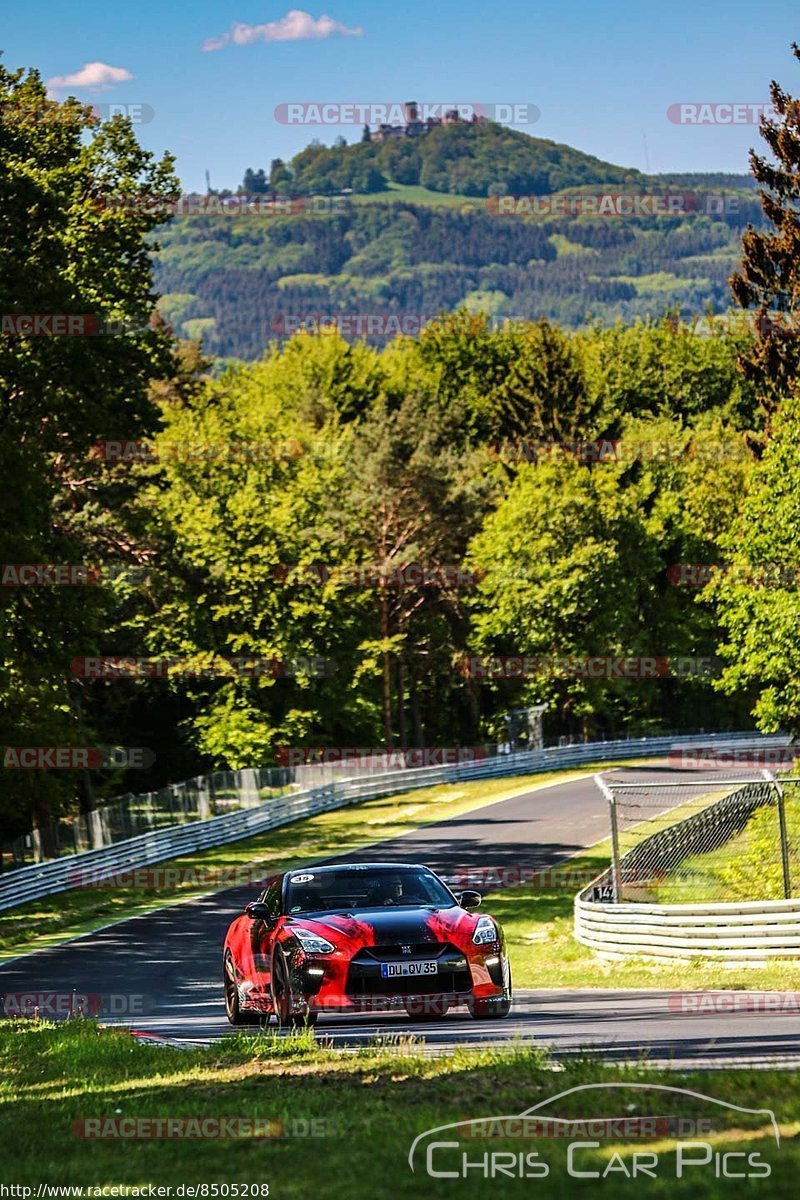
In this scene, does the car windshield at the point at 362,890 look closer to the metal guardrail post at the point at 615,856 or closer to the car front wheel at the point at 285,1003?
A: the car front wheel at the point at 285,1003

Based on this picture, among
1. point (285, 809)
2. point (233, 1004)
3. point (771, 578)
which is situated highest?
point (771, 578)

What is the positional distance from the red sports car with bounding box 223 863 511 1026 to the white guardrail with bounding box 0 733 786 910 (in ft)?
63.5

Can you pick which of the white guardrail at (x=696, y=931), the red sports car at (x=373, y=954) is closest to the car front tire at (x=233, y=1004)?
the red sports car at (x=373, y=954)

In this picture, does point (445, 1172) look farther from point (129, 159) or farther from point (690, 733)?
point (690, 733)

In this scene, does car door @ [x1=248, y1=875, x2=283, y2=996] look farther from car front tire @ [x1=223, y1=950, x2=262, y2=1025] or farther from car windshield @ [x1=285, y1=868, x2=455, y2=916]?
car front tire @ [x1=223, y1=950, x2=262, y2=1025]

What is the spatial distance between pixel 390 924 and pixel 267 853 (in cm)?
2877

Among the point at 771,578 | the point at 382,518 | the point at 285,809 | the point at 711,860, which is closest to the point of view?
the point at 711,860

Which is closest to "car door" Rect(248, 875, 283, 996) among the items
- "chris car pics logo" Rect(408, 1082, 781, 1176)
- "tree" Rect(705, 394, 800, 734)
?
"chris car pics logo" Rect(408, 1082, 781, 1176)

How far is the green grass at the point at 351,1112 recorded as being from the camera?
641 centimetres

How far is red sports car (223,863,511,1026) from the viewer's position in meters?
12.6

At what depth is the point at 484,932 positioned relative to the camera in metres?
13.1

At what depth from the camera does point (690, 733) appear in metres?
74.6

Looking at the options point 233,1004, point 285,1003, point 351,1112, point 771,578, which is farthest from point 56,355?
point 351,1112

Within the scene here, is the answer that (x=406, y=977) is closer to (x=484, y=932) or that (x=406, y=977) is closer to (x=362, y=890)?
(x=484, y=932)
